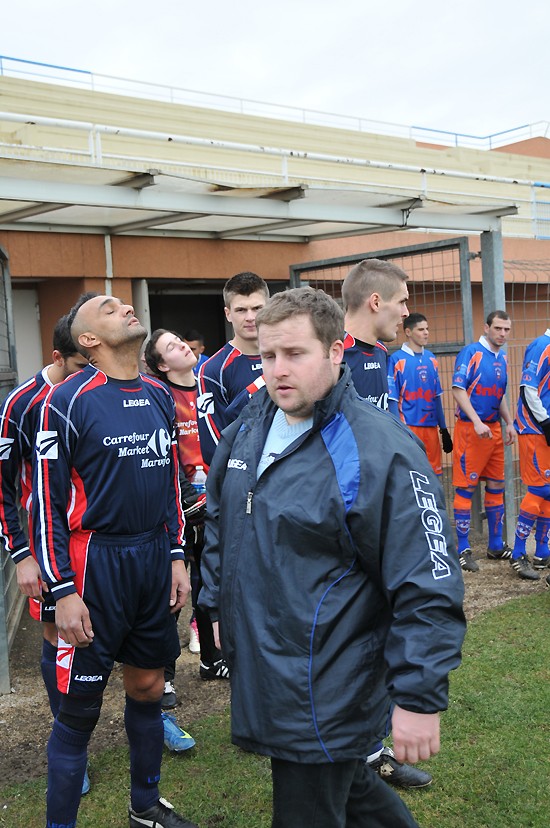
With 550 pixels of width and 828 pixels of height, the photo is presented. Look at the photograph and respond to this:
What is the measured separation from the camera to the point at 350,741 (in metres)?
2.17

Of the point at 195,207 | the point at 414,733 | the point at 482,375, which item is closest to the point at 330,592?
the point at 414,733

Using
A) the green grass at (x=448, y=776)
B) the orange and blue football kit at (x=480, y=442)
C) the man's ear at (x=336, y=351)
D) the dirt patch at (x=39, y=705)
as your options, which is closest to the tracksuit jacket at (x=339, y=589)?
the man's ear at (x=336, y=351)

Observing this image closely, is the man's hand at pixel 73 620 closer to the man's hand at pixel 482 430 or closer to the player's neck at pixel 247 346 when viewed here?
the player's neck at pixel 247 346

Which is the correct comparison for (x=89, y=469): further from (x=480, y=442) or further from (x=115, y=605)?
(x=480, y=442)

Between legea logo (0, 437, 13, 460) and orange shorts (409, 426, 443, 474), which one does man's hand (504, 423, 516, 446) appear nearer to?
orange shorts (409, 426, 443, 474)

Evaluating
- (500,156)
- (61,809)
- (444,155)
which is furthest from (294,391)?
(500,156)

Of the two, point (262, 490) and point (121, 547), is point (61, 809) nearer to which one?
point (121, 547)

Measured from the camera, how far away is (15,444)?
3941mm

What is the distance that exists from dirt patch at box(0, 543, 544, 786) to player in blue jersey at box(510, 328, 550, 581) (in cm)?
104

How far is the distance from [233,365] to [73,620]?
6.02 feet

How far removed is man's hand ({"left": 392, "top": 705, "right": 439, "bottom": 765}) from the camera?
2.07m

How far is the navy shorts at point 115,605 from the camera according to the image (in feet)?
9.87

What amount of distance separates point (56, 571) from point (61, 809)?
0.86m

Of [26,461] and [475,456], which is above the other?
[26,461]
